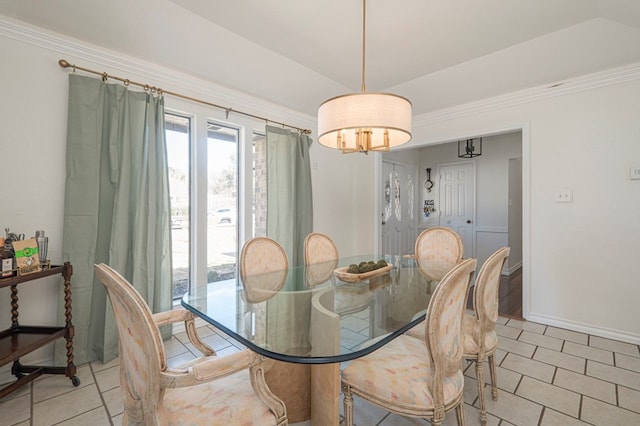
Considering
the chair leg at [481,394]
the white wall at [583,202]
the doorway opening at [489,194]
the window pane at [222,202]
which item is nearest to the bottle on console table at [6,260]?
the window pane at [222,202]

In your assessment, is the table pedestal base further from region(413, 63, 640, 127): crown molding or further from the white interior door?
the white interior door

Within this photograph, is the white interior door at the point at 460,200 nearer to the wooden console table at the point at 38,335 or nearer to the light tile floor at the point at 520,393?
the light tile floor at the point at 520,393

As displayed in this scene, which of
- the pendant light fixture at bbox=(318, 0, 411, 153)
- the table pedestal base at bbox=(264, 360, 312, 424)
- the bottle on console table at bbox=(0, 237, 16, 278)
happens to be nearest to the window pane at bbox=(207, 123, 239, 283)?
the bottle on console table at bbox=(0, 237, 16, 278)

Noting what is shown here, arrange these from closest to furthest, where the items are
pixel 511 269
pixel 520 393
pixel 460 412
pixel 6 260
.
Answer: pixel 460 412
pixel 6 260
pixel 520 393
pixel 511 269

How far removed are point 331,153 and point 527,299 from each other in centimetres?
299

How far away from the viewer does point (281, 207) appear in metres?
3.51

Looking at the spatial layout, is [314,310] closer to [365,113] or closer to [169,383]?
A: [169,383]

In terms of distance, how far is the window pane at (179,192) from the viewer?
2.81 meters

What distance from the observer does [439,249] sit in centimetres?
285

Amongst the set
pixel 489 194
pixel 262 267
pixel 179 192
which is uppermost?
pixel 489 194

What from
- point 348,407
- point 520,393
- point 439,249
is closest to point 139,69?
point 348,407

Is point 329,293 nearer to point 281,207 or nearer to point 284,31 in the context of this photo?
point 281,207

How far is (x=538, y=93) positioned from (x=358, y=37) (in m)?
2.06

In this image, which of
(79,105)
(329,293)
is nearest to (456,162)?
(329,293)
